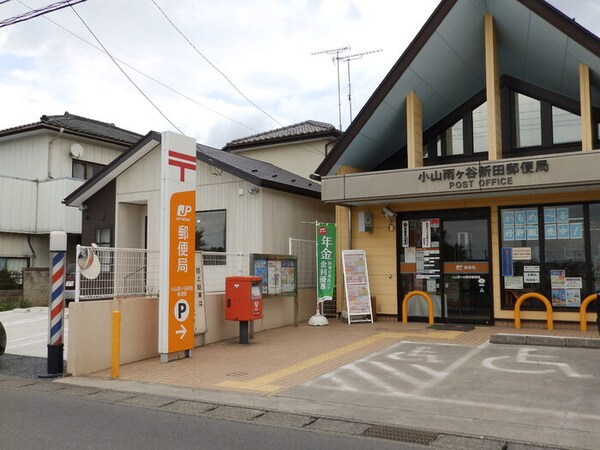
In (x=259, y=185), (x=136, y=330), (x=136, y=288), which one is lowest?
(x=136, y=330)

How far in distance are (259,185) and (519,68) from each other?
6919 mm

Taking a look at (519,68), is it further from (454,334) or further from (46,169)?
(46,169)

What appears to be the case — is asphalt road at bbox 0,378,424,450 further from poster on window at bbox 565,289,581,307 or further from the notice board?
poster on window at bbox 565,289,581,307

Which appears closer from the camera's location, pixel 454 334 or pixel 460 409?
pixel 460 409

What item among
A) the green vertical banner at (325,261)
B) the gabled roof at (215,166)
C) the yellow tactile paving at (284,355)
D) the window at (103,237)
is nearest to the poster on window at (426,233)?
the yellow tactile paving at (284,355)

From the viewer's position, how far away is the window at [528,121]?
12.9 meters

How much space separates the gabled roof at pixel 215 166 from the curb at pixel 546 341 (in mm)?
6826

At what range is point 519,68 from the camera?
13.0 m

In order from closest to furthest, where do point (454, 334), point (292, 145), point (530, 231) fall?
point (454, 334) < point (530, 231) < point (292, 145)

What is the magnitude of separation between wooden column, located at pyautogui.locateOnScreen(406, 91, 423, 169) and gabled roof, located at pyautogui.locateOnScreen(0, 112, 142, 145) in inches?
578

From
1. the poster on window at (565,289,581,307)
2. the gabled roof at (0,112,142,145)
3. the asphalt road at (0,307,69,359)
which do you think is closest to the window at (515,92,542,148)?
the poster on window at (565,289,581,307)

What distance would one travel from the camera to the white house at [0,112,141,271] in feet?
69.2

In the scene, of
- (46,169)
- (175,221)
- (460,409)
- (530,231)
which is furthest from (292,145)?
(460,409)

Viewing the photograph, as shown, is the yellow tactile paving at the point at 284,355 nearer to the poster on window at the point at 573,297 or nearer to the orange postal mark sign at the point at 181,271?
the orange postal mark sign at the point at 181,271
